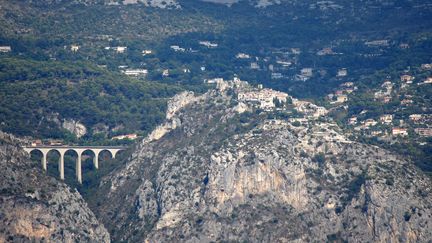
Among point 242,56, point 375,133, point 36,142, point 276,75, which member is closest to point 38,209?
point 36,142

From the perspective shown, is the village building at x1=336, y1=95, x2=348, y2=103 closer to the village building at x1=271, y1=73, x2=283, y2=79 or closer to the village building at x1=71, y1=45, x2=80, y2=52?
→ the village building at x1=271, y1=73, x2=283, y2=79

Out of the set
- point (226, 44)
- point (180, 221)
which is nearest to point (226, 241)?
point (180, 221)

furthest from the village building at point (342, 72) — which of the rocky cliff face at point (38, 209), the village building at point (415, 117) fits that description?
the rocky cliff face at point (38, 209)

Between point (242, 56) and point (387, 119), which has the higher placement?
point (387, 119)

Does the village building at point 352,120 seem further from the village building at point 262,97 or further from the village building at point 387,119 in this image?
the village building at point 262,97

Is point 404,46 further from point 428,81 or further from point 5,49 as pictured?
point 5,49

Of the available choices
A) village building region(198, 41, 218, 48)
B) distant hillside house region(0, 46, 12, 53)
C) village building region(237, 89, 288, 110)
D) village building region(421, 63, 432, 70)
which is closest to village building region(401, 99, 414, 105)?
village building region(237, 89, 288, 110)

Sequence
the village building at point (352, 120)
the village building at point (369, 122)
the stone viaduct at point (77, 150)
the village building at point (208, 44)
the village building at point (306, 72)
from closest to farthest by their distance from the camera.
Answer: the stone viaduct at point (77, 150) < the village building at point (369, 122) < the village building at point (352, 120) < the village building at point (306, 72) < the village building at point (208, 44)
